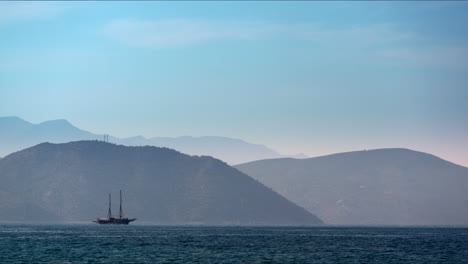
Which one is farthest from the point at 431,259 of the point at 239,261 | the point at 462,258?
the point at 239,261

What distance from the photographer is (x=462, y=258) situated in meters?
145

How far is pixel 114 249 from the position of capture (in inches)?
6403

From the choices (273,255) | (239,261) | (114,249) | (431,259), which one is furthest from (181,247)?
(431,259)

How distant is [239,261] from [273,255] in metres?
16.4

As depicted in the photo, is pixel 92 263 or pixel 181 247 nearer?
pixel 92 263

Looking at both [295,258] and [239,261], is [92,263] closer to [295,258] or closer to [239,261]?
[239,261]

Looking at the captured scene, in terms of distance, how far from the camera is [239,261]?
431 feet

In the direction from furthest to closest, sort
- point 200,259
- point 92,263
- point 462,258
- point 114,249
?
point 114,249 < point 462,258 < point 200,259 < point 92,263

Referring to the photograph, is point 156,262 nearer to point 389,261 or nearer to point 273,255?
point 273,255

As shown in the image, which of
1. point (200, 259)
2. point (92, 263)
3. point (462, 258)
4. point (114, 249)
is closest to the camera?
point (92, 263)

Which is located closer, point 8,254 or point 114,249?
point 8,254

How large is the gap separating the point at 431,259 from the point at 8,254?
7488 centimetres

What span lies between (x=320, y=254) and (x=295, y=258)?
12.9 meters

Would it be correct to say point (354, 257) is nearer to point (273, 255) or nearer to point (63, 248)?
point (273, 255)
